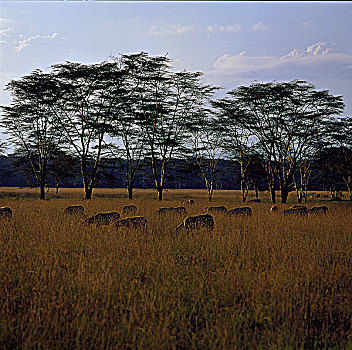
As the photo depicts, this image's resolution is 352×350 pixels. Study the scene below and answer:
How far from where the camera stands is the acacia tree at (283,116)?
84.3 ft

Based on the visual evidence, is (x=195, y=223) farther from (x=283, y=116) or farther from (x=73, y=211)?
(x=283, y=116)

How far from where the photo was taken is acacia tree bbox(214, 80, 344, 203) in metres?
25.7

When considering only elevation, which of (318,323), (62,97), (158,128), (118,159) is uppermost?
(62,97)

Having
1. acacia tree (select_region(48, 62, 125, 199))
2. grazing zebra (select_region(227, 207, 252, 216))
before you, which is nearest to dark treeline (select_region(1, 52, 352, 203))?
acacia tree (select_region(48, 62, 125, 199))

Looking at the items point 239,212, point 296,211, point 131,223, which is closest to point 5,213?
point 131,223

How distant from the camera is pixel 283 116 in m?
26.5

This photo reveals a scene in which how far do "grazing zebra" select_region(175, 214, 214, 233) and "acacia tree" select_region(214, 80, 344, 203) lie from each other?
54.6ft

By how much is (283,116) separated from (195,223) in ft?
63.6

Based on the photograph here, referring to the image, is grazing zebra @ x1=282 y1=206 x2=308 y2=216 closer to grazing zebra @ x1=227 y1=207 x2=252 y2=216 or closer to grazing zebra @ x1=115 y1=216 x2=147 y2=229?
grazing zebra @ x1=227 y1=207 x2=252 y2=216

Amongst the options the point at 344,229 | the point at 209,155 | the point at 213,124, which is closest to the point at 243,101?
the point at 213,124

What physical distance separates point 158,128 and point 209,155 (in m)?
8.74

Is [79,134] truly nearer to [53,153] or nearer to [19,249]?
[53,153]

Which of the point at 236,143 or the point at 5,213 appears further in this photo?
the point at 236,143

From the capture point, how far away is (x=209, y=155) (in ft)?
115
